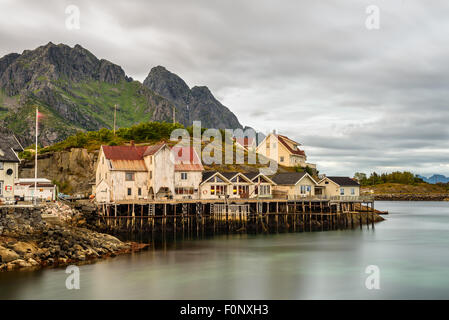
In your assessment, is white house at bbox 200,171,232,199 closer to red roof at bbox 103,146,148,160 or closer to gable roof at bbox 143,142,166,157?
gable roof at bbox 143,142,166,157

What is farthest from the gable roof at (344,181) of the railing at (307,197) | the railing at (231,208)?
the railing at (231,208)

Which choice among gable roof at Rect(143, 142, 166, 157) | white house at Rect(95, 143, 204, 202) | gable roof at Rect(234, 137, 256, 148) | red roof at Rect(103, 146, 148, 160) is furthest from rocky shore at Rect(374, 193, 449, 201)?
red roof at Rect(103, 146, 148, 160)

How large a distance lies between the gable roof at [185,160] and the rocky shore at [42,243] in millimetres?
20152

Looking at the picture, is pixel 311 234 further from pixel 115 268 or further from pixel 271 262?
pixel 115 268

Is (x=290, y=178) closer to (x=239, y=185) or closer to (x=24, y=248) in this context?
(x=239, y=185)

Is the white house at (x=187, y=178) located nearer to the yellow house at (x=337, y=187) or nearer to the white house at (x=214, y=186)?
the white house at (x=214, y=186)

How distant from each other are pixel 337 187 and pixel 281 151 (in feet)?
80.9

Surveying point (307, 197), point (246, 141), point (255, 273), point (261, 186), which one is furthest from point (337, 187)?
point (246, 141)

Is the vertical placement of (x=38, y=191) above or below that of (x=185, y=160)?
below

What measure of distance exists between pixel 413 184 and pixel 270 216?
136m

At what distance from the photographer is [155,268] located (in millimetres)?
31047

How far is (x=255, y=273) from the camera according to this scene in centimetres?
3092

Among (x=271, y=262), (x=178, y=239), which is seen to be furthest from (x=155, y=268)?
(x=178, y=239)

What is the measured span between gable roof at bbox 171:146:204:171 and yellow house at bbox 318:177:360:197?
70.7 ft
